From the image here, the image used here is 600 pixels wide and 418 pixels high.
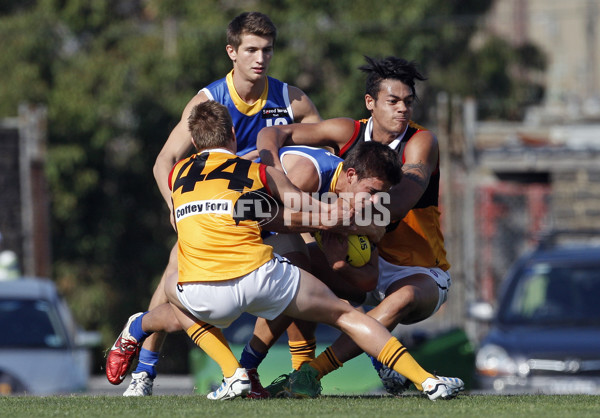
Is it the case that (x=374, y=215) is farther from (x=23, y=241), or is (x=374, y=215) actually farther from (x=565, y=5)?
(x=565, y=5)

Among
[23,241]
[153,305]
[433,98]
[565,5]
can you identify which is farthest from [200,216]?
[565,5]

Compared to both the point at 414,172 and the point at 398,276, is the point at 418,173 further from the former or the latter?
the point at 398,276

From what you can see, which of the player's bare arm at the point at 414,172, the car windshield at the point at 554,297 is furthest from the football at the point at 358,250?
the car windshield at the point at 554,297

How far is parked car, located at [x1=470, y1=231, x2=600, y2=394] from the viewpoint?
36.4 feet

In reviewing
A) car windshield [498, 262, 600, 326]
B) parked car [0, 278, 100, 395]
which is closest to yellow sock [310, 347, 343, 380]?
parked car [0, 278, 100, 395]

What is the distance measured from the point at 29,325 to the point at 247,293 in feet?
20.3

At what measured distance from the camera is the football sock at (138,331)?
7358mm

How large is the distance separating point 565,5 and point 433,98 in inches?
1100

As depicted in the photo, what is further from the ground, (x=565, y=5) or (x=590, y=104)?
(x=565, y=5)

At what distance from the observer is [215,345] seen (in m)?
6.71

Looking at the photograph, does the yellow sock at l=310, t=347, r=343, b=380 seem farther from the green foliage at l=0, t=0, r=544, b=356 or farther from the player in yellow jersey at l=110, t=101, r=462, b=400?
the green foliage at l=0, t=0, r=544, b=356

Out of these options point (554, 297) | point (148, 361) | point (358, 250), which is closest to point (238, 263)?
point (358, 250)

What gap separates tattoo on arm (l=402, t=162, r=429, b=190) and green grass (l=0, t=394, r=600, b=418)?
1.30m

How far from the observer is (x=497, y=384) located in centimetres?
1114
